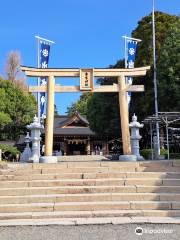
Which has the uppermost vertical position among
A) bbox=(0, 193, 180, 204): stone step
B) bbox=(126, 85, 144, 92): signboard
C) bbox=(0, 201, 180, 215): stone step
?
bbox=(126, 85, 144, 92): signboard

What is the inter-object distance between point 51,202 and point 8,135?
32928 millimetres

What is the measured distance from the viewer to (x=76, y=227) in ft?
25.7

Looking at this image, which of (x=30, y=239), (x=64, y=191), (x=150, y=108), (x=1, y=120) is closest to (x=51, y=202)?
(x=64, y=191)

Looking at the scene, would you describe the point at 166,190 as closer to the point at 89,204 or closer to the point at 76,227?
the point at 89,204

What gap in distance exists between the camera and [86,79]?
16172mm

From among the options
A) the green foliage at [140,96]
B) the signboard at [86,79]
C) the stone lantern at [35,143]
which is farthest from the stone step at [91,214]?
the green foliage at [140,96]

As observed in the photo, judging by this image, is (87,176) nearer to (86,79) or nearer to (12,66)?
(86,79)

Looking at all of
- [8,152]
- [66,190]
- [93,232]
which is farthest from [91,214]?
[8,152]

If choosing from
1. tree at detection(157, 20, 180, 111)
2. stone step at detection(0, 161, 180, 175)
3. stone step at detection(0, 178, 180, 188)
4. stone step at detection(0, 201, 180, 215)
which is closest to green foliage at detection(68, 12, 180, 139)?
tree at detection(157, 20, 180, 111)

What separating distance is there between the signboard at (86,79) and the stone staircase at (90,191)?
4.70 meters

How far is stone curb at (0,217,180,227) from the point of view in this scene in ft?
26.2

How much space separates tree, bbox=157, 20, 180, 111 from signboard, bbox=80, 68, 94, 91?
355 inches

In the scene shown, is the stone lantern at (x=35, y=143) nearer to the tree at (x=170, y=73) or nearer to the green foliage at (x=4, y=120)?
the tree at (x=170, y=73)

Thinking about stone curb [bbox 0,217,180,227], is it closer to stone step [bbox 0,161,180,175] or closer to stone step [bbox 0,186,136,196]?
stone step [bbox 0,186,136,196]
